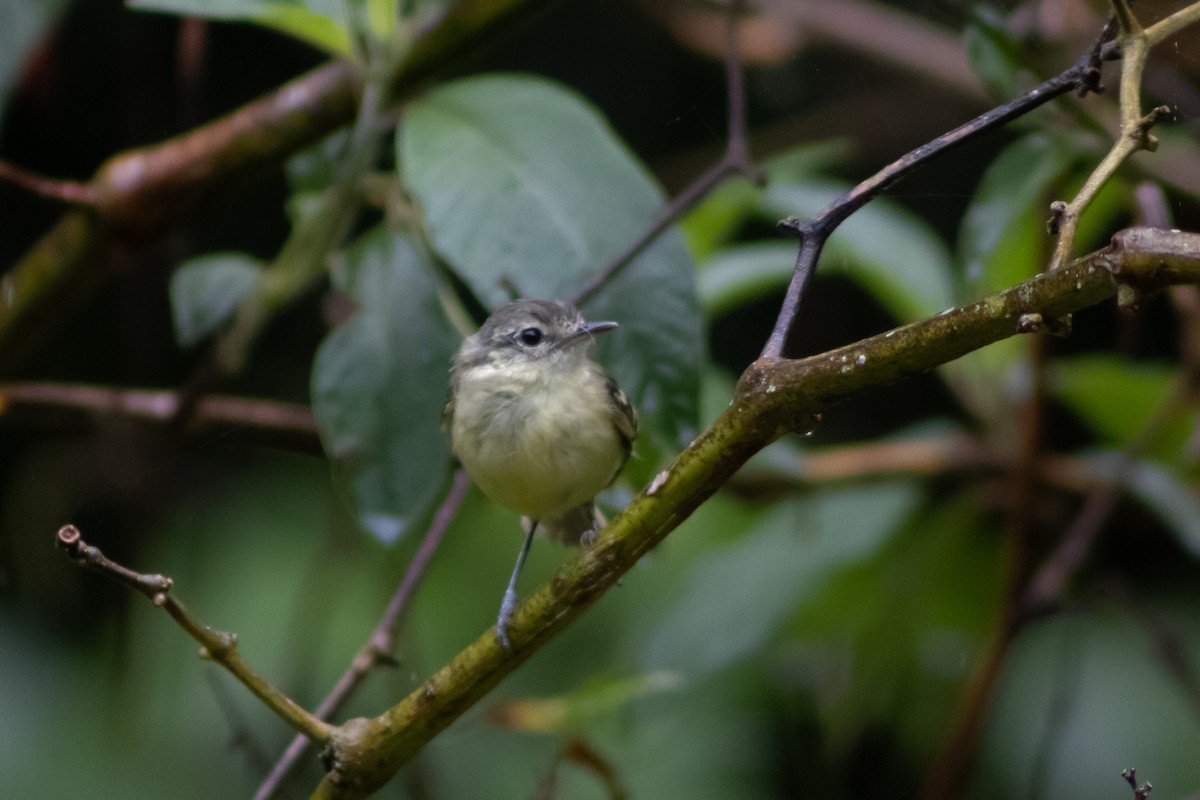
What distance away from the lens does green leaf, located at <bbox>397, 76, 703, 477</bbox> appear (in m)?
1.72

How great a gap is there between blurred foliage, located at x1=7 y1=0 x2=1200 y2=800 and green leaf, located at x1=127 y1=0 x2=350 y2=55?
14 mm

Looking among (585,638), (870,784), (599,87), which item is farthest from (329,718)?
(599,87)

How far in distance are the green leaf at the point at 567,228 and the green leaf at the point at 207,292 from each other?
1.04 feet

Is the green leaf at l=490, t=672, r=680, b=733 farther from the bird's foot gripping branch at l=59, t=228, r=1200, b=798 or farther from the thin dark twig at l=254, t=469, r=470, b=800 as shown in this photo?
the bird's foot gripping branch at l=59, t=228, r=1200, b=798

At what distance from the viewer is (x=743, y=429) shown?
973mm

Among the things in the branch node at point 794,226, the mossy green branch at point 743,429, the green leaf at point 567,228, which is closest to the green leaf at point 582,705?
the green leaf at point 567,228

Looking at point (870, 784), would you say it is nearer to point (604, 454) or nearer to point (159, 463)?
point (604, 454)

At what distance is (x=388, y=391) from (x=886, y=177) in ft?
3.18

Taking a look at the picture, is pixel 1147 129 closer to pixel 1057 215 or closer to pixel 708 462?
pixel 1057 215

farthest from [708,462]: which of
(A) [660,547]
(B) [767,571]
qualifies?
(B) [767,571]

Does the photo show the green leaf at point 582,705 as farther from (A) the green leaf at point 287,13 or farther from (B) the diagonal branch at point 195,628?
(A) the green leaf at point 287,13

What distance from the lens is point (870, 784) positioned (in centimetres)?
261

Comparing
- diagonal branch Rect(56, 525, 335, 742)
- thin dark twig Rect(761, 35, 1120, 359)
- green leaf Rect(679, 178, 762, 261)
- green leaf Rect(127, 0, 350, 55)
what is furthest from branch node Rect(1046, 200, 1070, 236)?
green leaf Rect(679, 178, 762, 261)

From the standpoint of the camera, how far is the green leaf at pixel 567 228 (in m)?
1.72
